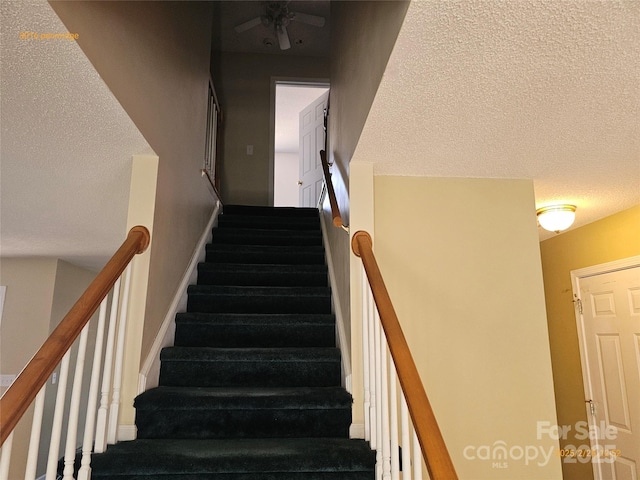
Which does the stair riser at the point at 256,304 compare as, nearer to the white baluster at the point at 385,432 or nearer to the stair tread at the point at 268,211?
the white baluster at the point at 385,432

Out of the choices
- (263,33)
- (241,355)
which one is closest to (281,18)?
(263,33)

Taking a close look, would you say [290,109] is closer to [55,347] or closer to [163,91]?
[163,91]

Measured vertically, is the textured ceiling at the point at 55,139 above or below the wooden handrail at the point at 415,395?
above

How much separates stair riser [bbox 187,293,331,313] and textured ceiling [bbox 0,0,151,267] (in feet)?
2.67

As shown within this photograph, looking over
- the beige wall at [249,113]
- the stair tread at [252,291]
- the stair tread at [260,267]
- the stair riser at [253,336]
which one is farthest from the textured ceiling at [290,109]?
the stair riser at [253,336]

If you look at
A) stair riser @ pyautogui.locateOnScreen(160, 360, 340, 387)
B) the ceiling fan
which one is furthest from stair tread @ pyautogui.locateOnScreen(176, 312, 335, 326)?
the ceiling fan

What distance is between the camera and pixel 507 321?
7.18 ft

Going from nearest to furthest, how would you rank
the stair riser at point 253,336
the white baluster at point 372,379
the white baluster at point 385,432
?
the white baluster at point 385,432 < the white baluster at point 372,379 < the stair riser at point 253,336

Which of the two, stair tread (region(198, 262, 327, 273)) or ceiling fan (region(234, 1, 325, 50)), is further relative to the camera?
ceiling fan (region(234, 1, 325, 50))

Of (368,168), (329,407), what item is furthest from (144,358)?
(368,168)

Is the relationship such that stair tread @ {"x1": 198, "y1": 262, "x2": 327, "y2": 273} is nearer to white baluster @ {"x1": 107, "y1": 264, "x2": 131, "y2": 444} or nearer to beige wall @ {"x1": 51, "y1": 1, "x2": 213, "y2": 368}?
beige wall @ {"x1": 51, "y1": 1, "x2": 213, "y2": 368}

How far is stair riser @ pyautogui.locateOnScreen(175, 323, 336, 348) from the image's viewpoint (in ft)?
8.33

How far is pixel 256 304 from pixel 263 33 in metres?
3.60

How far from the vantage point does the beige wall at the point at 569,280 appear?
9.62 feet
